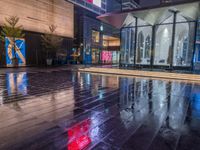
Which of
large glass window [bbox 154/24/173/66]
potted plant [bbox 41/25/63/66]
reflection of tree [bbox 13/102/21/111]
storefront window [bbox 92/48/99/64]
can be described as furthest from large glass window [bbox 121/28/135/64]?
reflection of tree [bbox 13/102/21/111]

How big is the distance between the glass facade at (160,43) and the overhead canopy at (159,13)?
1.52 ft

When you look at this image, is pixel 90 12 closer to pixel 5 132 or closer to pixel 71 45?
pixel 71 45

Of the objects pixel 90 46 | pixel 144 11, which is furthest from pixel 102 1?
pixel 144 11

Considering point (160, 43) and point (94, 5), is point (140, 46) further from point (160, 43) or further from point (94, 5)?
point (94, 5)

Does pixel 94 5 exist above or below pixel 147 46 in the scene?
above

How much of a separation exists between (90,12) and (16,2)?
27.6 feet

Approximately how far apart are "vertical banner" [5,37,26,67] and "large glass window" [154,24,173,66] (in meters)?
10.3

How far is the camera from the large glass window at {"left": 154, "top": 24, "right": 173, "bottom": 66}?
10688 mm

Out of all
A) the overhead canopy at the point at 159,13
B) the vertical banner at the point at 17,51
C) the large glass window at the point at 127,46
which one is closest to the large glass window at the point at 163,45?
the overhead canopy at the point at 159,13

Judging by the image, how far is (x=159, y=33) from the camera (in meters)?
10.9

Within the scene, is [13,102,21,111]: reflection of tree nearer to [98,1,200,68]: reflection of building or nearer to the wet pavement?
the wet pavement

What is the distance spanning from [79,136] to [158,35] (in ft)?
35.5

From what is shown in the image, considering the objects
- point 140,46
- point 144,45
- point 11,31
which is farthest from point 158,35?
point 11,31

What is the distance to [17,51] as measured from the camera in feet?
38.3
